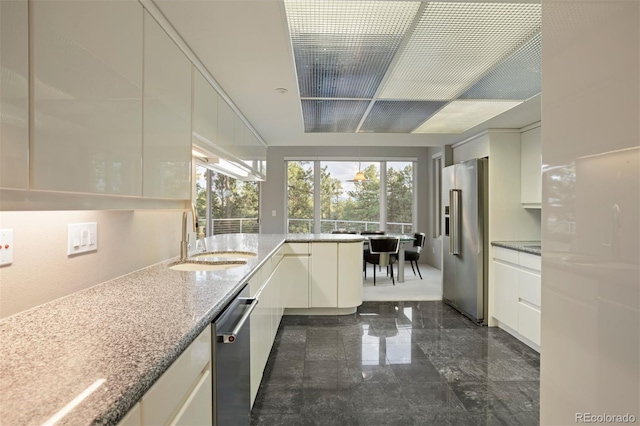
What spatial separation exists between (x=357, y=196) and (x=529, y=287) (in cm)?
444

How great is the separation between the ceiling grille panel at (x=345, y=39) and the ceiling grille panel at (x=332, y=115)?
404 mm

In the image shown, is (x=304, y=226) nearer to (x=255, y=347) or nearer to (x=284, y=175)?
(x=284, y=175)

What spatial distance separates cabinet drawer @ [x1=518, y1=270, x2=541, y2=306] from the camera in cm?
286

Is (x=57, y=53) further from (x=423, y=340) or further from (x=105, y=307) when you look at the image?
(x=423, y=340)

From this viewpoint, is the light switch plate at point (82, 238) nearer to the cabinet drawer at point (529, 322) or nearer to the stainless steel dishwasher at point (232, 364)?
the stainless steel dishwasher at point (232, 364)

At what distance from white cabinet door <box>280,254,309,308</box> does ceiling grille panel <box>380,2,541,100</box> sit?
2020 millimetres

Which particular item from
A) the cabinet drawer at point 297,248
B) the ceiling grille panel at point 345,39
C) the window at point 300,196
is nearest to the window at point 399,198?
the window at point 300,196

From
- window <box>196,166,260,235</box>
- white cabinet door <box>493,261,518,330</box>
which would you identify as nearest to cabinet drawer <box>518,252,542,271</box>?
white cabinet door <box>493,261,518,330</box>

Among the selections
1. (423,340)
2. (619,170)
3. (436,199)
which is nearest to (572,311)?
(619,170)

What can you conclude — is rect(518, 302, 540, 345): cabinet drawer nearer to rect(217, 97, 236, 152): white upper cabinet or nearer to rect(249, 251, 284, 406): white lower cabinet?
rect(249, 251, 284, 406): white lower cabinet

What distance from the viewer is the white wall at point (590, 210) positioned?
838 millimetres

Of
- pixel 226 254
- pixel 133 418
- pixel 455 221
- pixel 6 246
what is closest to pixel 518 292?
pixel 455 221

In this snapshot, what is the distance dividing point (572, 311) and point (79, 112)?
158 centimetres

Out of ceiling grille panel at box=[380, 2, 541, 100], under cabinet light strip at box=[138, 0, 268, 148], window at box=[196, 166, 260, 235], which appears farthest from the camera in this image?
window at box=[196, 166, 260, 235]
